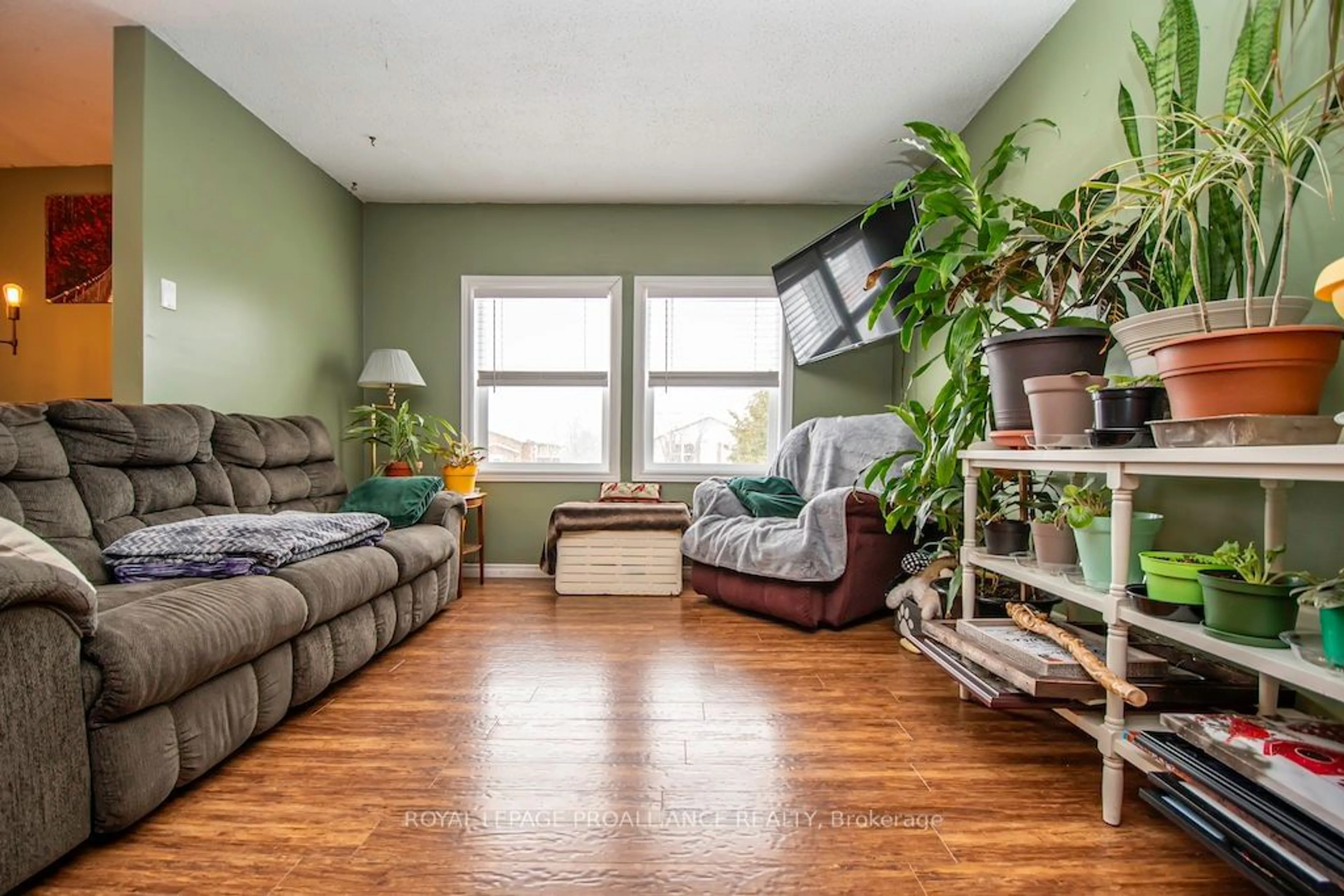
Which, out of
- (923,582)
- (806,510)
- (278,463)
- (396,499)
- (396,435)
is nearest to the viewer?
(923,582)

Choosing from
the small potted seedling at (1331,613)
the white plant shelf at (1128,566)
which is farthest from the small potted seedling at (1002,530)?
the small potted seedling at (1331,613)

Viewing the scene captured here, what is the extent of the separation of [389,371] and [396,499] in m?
1.00

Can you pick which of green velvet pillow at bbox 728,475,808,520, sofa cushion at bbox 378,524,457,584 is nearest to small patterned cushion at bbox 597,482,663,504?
green velvet pillow at bbox 728,475,808,520

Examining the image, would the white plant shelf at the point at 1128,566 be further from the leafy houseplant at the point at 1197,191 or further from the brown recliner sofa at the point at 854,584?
the brown recliner sofa at the point at 854,584

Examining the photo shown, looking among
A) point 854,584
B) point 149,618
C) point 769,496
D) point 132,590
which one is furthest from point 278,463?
point 854,584

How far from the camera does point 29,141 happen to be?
3293 millimetres

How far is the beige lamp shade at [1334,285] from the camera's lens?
0.94 meters

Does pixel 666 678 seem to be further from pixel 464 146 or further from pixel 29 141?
pixel 29 141

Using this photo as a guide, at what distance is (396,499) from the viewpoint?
3.03 meters

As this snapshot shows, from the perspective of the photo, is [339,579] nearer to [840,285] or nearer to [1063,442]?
[1063,442]

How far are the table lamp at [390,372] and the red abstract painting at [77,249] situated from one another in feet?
4.88

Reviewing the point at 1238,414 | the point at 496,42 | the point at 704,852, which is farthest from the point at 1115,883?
the point at 496,42

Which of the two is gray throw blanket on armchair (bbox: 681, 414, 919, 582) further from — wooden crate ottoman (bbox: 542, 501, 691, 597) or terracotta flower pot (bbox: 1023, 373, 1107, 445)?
terracotta flower pot (bbox: 1023, 373, 1107, 445)

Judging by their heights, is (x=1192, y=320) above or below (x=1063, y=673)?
above
